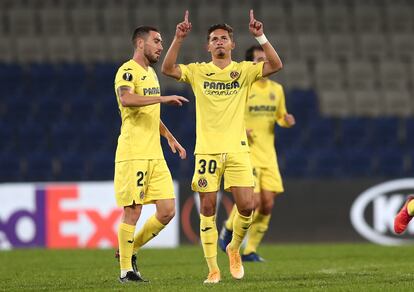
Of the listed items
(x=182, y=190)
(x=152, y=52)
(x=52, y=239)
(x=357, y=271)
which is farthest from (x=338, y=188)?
(x=152, y=52)

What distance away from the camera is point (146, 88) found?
809cm

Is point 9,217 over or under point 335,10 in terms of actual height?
under

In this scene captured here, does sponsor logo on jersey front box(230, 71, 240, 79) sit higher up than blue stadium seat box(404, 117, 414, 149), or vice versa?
sponsor logo on jersey front box(230, 71, 240, 79)

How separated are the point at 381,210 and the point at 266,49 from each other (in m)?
7.67

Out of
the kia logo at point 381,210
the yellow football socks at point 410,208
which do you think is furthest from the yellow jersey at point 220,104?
the kia logo at point 381,210

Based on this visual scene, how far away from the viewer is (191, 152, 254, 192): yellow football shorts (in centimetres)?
789

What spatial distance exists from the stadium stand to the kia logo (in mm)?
1758

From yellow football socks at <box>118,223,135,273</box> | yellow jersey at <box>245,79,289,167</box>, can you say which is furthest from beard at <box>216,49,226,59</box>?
A: yellow jersey at <box>245,79,289,167</box>

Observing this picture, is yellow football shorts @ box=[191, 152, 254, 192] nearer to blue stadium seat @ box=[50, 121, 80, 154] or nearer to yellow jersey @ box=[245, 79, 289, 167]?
yellow jersey @ box=[245, 79, 289, 167]

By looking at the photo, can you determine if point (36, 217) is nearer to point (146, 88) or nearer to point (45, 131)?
point (45, 131)

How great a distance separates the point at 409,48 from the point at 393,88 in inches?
51.8

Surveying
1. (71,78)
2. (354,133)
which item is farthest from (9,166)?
(354,133)

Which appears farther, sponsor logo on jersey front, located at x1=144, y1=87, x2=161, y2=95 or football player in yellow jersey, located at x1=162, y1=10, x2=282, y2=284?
sponsor logo on jersey front, located at x1=144, y1=87, x2=161, y2=95

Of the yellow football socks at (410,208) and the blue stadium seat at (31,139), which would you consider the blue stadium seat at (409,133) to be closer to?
the blue stadium seat at (31,139)
